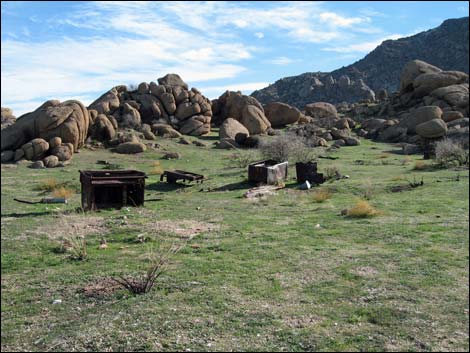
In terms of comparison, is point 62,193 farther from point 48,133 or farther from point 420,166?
point 420,166

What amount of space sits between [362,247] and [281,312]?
13.2ft

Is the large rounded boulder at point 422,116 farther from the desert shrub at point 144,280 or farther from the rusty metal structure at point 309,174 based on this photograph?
the desert shrub at point 144,280

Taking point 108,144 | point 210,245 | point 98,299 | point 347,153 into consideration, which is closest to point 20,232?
point 210,245

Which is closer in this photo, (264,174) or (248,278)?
(248,278)

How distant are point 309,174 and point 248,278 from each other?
13.1 meters

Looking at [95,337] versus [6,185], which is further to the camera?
[6,185]

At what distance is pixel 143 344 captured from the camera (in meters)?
5.82

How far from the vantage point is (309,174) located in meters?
20.9

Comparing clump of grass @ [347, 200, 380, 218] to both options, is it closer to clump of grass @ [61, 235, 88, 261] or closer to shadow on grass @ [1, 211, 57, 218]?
clump of grass @ [61, 235, 88, 261]

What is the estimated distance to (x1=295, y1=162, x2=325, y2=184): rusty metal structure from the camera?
20.9 metres

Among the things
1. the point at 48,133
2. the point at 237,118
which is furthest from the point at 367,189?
the point at 237,118

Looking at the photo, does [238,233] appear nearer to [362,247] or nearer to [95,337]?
[362,247]

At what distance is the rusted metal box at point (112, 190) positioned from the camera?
597 inches

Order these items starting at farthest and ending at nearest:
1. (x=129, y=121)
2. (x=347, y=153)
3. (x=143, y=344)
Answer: (x=129, y=121) → (x=347, y=153) → (x=143, y=344)
